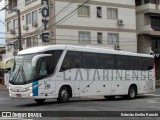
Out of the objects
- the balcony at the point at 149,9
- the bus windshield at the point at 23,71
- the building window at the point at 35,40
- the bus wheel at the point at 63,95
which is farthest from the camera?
the balcony at the point at 149,9

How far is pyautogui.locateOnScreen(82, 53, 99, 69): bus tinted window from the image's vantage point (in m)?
23.3

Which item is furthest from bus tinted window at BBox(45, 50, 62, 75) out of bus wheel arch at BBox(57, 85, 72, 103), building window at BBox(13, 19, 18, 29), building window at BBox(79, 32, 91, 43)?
building window at BBox(13, 19, 18, 29)

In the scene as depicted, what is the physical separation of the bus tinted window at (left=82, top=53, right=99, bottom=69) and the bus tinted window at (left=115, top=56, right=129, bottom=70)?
2.22 m

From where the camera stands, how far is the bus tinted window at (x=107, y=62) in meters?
24.7

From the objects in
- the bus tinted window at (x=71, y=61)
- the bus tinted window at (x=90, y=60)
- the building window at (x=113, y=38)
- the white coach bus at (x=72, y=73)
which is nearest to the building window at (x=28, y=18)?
the building window at (x=113, y=38)

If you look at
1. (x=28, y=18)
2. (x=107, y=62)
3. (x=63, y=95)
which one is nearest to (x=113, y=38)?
(x=28, y=18)

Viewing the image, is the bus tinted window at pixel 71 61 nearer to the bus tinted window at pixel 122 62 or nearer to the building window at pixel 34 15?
the bus tinted window at pixel 122 62

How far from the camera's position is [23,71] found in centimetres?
2089

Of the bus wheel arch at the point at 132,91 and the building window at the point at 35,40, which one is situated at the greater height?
the building window at the point at 35,40

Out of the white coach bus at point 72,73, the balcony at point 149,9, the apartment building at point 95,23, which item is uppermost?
the balcony at point 149,9

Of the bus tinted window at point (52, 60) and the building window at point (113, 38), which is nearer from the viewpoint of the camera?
the bus tinted window at point (52, 60)

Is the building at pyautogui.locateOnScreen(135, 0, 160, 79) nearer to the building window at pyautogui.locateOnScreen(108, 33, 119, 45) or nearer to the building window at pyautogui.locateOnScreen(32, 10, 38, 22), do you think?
the building window at pyautogui.locateOnScreen(108, 33, 119, 45)

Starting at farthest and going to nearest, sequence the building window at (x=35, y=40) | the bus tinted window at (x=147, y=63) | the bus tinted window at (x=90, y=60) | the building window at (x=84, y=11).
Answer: the building window at (x=35, y=40), the building window at (x=84, y=11), the bus tinted window at (x=147, y=63), the bus tinted window at (x=90, y=60)

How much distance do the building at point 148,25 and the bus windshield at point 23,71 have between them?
35913mm
